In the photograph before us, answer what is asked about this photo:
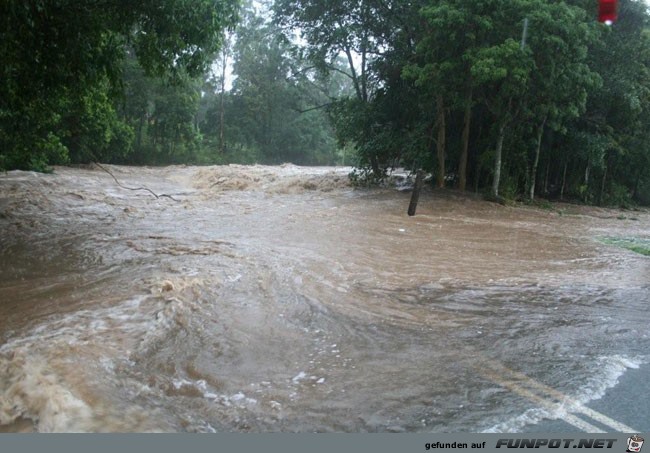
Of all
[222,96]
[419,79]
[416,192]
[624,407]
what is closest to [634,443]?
[624,407]

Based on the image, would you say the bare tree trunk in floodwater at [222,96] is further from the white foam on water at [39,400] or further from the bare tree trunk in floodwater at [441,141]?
the white foam on water at [39,400]

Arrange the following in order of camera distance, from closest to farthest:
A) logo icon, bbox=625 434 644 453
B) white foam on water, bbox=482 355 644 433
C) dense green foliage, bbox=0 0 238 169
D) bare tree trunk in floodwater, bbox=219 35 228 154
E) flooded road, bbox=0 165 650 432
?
logo icon, bbox=625 434 644 453 → white foam on water, bbox=482 355 644 433 → flooded road, bbox=0 165 650 432 → dense green foliage, bbox=0 0 238 169 → bare tree trunk in floodwater, bbox=219 35 228 154

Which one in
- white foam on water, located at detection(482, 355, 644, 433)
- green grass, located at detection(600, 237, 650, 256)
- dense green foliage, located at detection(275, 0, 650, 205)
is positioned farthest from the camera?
dense green foliage, located at detection(275, 0, 650, 205)

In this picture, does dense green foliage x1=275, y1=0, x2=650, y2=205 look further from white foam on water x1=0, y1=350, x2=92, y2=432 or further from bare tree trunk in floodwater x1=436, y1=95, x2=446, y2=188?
white foam on water x1=0, y1=350, x2=92, y2=432

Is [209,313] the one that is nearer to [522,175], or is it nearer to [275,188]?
[275,188]

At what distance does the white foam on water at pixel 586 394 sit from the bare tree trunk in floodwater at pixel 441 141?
16254mm

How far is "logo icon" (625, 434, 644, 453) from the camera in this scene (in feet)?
10.3

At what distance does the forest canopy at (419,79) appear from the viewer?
8773mm

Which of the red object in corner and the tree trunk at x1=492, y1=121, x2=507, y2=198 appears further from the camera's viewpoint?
the tree trunk at x1=492, y1=121, x2=507, y2=198

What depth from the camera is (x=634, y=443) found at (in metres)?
3.19

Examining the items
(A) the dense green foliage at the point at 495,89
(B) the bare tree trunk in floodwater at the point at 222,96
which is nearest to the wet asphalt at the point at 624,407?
(A) the dense green foliage at the point at 495,89

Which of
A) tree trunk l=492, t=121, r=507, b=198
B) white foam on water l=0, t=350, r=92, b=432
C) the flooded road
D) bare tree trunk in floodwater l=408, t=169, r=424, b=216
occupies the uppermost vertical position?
tree trunk l=492, t=121, r=507, b=198

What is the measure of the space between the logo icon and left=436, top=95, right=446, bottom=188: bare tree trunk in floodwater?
1807cm

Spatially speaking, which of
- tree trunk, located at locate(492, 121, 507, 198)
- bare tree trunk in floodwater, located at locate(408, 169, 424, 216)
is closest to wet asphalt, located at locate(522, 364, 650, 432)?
bare tree trunk in floodwater, located at locate(408, 169, 424, 216)
